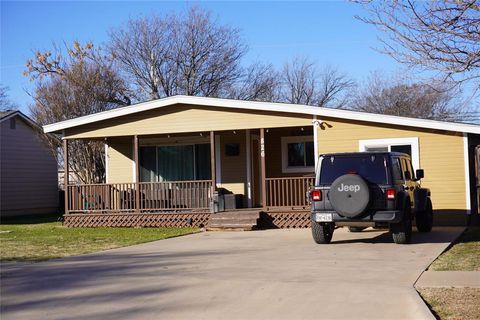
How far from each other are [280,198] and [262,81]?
2348cm

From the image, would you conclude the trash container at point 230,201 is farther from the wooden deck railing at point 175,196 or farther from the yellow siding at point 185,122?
the yellow siding at point 185,122

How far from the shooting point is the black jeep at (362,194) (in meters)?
11.4

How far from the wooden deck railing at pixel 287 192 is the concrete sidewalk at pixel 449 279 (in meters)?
8.87

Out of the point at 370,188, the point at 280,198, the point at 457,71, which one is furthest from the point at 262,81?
the point at 457,71

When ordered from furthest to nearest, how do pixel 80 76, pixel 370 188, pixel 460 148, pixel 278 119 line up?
pixel 80 76 → pixel 278 119 → pixel 460 148 → pixel 370 188

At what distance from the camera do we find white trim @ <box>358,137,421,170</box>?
16500mm

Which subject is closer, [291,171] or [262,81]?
[291,171]

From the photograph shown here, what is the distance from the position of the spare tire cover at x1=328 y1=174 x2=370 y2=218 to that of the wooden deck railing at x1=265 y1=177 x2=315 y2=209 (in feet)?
19.1

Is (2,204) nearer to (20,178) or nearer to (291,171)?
(20,178)

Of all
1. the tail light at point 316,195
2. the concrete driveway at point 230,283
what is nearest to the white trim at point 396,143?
the concrete driveway at point 230,283

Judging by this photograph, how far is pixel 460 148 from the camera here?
16125mm

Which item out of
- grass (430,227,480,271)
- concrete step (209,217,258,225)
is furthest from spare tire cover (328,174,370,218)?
concrete step (209,217,258,225)

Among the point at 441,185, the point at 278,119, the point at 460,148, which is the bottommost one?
the point at 441,185

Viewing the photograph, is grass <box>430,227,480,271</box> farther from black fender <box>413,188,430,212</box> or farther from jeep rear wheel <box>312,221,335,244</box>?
jeep rear wheel <box>312,221,335,244</box>
